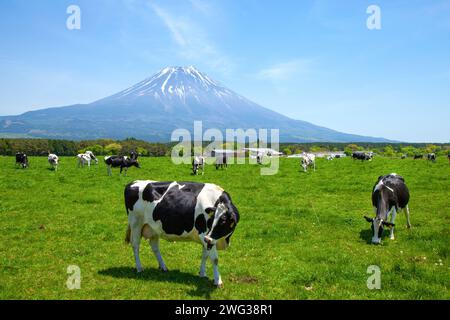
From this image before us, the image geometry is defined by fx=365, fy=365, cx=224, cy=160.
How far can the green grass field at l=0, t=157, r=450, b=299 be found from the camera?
7902mm

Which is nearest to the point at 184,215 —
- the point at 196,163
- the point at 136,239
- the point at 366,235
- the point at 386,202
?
the point at 136,239

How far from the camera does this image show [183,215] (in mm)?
8305

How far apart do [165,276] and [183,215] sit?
1626 millimetres

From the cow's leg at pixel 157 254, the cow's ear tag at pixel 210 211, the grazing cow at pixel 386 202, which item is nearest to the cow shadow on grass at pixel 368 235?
the grazing cow at pixel 386 202

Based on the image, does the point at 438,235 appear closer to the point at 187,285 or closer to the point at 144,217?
the point at 187,285

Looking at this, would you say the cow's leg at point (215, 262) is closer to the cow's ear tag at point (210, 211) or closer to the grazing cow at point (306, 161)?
the cow's ear tag at point (210, 211)

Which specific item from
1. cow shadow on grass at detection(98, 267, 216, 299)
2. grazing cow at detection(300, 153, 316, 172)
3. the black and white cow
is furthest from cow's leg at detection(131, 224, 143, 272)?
grazing cow at detection(300, 153, 316, 172)

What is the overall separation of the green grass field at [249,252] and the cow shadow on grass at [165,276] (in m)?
0.02

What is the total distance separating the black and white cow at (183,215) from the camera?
7902mm

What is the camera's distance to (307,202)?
18.8 meters

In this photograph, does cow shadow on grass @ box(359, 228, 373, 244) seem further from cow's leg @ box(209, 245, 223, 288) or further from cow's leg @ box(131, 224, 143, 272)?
cow's leg @ box(131, 224, 143, 272)
